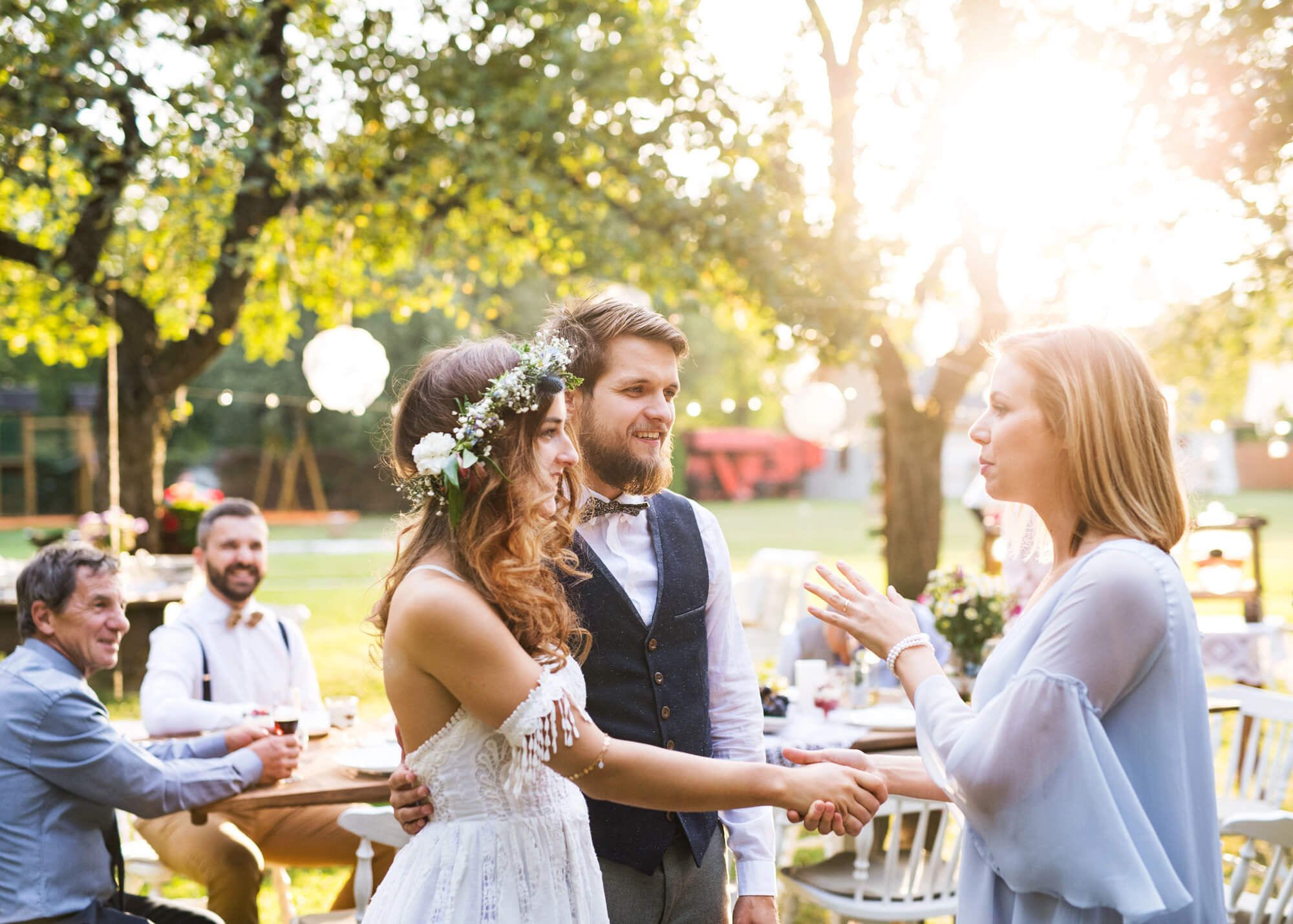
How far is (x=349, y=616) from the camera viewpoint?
1248cm

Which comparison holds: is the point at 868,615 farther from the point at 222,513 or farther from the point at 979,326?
the point at 979,326

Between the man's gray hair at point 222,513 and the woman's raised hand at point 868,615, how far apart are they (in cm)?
328

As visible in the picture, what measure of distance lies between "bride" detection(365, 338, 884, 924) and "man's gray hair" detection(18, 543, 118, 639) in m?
1.74

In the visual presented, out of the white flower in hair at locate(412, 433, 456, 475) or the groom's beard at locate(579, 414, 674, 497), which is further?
the groom's beard at locate(579, 414, 674, 497)

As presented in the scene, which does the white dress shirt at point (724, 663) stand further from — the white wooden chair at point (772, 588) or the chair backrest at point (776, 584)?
the white wooden chair at point (772, 588)

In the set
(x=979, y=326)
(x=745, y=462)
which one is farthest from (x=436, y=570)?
(x=745, y=462)

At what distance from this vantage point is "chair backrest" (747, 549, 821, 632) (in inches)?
397

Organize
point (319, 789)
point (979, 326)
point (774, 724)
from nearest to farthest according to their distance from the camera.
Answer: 1. point (319, 789)
2. point (774, 724)
3. point (979, 326)

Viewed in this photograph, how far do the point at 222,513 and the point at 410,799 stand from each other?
315 cm

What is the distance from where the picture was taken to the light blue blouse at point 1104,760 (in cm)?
153

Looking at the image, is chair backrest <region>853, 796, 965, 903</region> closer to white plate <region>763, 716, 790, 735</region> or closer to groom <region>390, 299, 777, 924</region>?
white plate <region>763, 716, 790, 735</region>

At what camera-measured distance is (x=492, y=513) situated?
1.76 m

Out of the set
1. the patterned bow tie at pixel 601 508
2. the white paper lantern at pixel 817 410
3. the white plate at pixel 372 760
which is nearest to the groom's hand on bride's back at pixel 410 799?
the patterned bow tie at pixel 601 508

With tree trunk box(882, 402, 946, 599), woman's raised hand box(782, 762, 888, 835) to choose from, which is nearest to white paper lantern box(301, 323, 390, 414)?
tree trunk box(882, 402, 946, 599)
